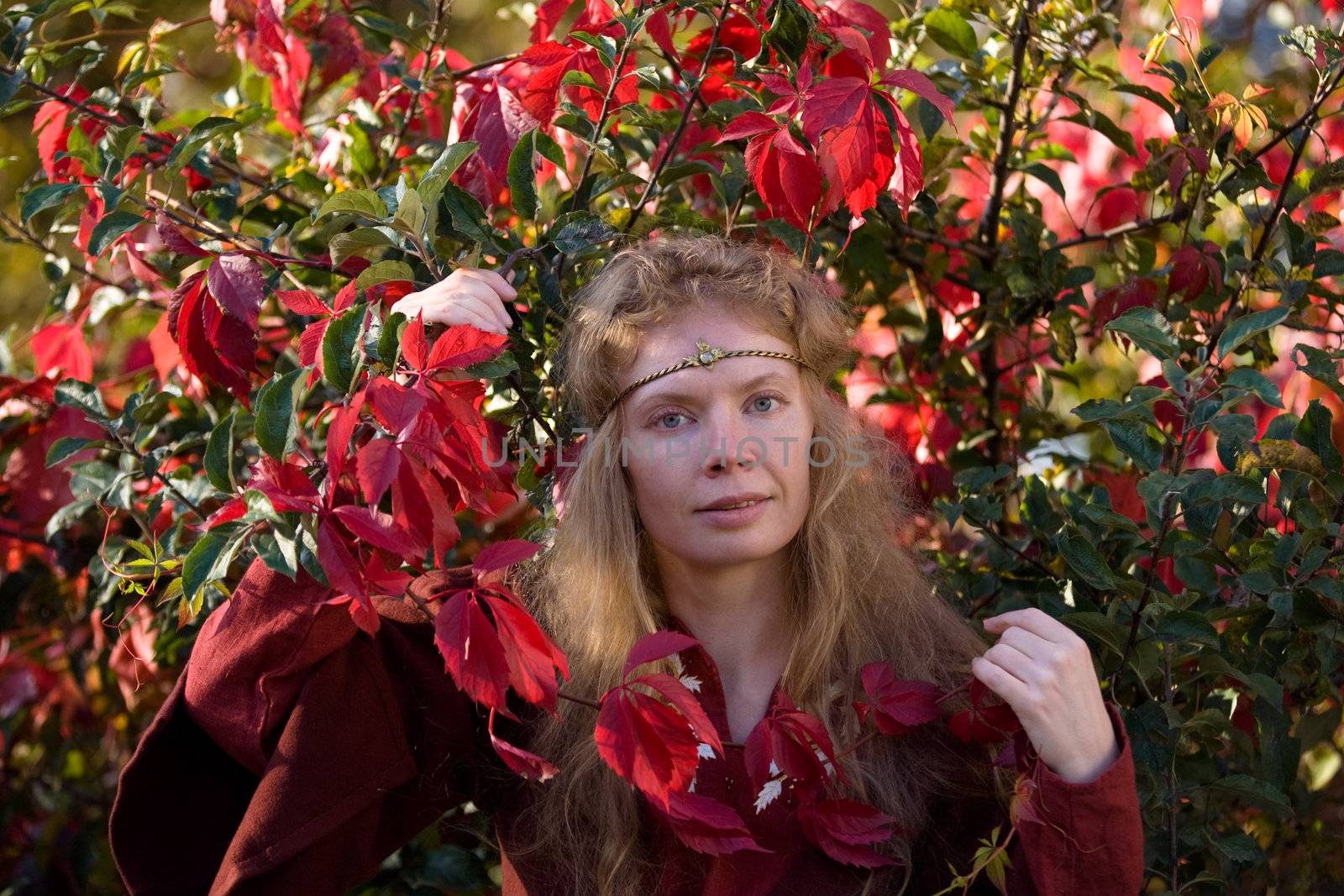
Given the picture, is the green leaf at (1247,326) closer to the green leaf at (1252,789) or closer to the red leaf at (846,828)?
the green leaf at (1252,789)

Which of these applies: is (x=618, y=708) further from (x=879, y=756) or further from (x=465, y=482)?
(x=879, y=756)

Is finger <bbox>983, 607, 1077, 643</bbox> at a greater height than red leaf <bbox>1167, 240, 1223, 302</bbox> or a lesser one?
lesser

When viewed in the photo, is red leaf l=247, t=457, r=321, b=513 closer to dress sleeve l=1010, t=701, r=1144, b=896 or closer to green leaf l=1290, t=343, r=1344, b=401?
dress sleeve l=1010, t=701, r=1144, b=896

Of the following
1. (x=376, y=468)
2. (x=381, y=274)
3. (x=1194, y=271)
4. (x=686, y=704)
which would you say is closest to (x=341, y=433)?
(x=376, y=468)

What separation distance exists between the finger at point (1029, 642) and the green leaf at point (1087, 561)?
9 centimetres

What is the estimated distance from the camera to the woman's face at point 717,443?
1.30m

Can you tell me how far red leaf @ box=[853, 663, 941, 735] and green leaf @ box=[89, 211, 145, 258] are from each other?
0.89m

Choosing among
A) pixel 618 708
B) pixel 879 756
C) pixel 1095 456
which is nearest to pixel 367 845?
pixel 618 708

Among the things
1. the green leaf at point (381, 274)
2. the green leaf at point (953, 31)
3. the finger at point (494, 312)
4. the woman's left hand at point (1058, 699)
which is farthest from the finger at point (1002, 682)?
the green leaf at point (953, 31)

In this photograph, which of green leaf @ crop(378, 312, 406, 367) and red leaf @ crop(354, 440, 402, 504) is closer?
red leaf @ crop(354, 440, 402, 504)

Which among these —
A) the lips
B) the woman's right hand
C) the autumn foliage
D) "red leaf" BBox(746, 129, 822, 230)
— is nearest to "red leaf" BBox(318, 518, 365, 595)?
the autumn foliage

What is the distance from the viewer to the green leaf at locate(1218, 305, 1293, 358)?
1.06 metres

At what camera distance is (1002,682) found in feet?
3.74

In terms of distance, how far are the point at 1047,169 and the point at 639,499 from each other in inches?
26.1
